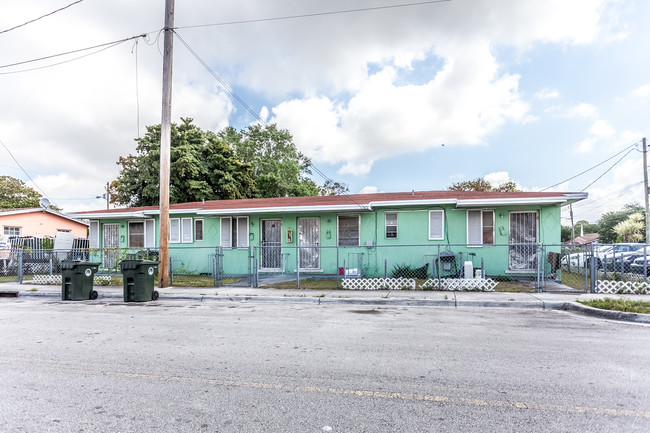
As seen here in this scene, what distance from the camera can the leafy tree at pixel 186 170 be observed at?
96.8 feet

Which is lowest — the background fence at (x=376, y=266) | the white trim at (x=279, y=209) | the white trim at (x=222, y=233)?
the background fence at (x=376, y=266)

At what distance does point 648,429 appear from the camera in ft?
10.8

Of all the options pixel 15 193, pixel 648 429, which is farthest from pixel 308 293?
pixel 15 193

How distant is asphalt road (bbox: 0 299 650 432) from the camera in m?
3.48

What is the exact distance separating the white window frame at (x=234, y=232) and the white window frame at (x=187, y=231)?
1.50 m

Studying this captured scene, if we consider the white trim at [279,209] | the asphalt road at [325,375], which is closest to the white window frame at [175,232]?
the white trim at [279,209]

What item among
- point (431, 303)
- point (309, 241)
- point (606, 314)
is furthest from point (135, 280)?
point (606, 314)

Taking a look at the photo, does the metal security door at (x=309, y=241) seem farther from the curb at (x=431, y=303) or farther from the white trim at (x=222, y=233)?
the curb at (x=431, y=303)

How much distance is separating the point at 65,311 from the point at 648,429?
11.3 m

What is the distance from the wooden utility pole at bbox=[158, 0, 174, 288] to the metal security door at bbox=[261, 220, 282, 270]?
5.07 meters

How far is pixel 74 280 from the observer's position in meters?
12.0

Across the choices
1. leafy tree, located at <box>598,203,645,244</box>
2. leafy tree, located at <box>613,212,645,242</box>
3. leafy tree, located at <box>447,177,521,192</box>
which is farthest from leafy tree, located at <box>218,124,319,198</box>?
leafy tree, located at <box>598,203,645,244</box>

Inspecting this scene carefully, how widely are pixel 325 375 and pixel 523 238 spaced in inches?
519

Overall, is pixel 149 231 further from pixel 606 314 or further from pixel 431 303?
pixel 606 314
